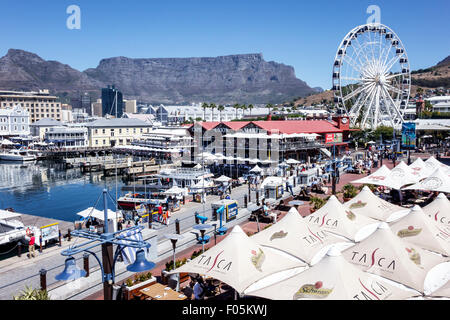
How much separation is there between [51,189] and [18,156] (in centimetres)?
3556

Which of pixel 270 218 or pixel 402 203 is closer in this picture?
pixel 270 218

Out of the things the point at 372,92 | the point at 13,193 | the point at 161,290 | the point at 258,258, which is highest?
the point at 372,92

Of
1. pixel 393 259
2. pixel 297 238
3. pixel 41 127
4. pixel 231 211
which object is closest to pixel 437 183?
pixel 231 211

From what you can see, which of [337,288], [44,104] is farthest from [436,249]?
[44,104]

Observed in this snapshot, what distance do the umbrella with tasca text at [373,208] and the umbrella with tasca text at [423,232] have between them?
3464 millimetres

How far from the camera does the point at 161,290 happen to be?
11.6 m

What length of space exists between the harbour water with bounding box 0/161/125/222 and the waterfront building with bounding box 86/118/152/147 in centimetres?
2044

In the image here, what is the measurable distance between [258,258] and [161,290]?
3.19 m

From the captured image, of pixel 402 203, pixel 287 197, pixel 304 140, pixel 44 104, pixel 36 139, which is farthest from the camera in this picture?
pixel 44 104

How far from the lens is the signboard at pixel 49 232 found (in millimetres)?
20875

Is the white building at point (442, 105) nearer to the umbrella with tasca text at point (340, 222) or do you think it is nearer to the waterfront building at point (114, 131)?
the waterfront building at point (114, 131)

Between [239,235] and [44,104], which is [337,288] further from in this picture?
[44,104]

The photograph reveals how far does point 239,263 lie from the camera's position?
36.3 ft

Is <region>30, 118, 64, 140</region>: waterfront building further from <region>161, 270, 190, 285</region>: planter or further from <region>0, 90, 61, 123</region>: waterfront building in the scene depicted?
<region>161, 270, 190, 285</region>: planter
